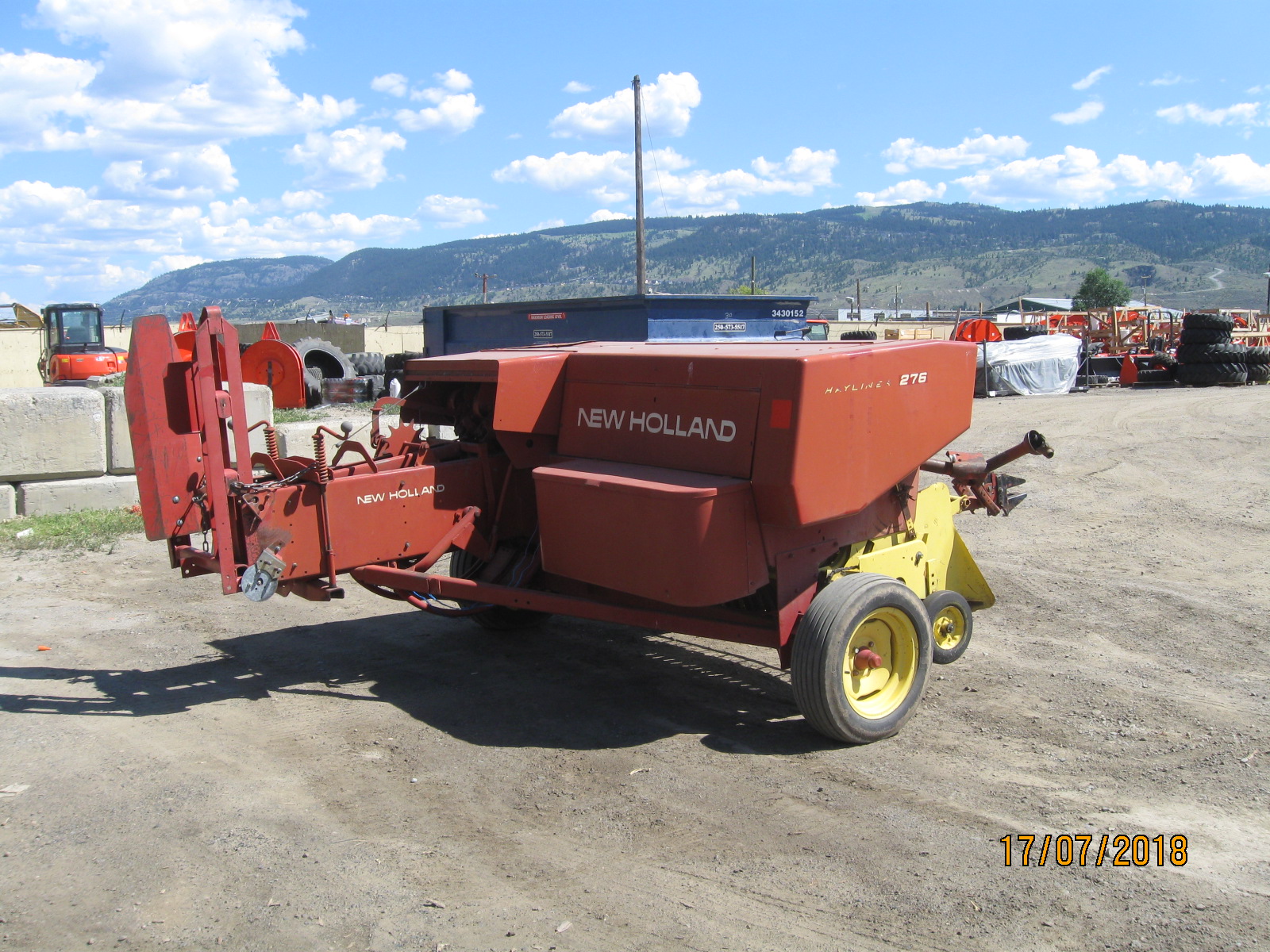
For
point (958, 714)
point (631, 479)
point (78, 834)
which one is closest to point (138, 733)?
point (78, 834)

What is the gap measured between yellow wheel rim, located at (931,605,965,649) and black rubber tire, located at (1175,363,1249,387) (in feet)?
69.9

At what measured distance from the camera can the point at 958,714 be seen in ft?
17.4

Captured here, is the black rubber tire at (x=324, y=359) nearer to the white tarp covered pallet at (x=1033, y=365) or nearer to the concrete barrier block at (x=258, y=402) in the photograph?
the concrete barrier block at (x=258, y=402)

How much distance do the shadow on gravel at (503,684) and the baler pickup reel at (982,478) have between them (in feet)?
5.55

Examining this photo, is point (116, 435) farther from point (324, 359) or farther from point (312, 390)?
point (324, 359)

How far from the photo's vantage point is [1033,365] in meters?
23.0

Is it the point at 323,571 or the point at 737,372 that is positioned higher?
the point at 737,372

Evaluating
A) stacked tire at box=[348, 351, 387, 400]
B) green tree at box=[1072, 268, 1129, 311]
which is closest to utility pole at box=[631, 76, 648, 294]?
stacked tire at box=[348, 351, 387, 400]

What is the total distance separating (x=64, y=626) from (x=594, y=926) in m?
5.26

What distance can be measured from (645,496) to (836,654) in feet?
3.85

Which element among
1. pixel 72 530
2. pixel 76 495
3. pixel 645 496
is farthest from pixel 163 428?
pixel 76 495

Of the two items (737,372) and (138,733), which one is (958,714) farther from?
(138,733)

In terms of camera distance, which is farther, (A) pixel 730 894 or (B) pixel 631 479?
(B) pixel 631 479

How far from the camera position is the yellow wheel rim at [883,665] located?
502 cm
